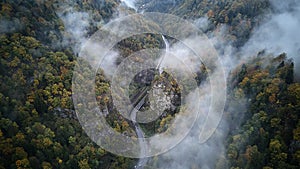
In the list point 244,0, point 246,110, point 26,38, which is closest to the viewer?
point 246,110

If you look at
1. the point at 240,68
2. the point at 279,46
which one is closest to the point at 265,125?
the point at 240,68

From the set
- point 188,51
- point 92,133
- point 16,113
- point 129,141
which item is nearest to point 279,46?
point 188,51

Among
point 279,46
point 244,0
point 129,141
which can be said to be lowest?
point 129,141

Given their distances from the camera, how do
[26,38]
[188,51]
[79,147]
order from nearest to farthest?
[79,147]
[26,38]
[188,51]

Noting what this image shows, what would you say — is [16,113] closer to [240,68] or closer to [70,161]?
[70,161]

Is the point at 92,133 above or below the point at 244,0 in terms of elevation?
below

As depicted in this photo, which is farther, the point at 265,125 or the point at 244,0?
the point at 244,0
